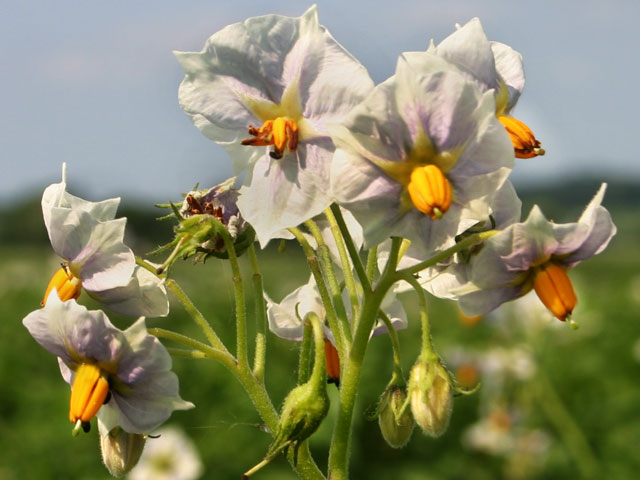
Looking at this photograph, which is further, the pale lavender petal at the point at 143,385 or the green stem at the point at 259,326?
the green stem at the point at 259,326

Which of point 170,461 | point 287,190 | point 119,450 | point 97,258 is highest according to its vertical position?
point 287,190

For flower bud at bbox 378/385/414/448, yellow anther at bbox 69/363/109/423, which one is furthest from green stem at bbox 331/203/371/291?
yellow anther at bbox 69/363/109/423

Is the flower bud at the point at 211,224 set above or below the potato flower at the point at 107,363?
above

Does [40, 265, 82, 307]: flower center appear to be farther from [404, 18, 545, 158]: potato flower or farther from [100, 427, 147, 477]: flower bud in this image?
[404, 18, 545, 158]: potato flower

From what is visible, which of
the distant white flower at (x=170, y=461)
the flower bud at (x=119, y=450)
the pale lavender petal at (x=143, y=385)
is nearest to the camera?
the pale lavender petal at (x=143, y=385)

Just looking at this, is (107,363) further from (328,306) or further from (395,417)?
(395,417)

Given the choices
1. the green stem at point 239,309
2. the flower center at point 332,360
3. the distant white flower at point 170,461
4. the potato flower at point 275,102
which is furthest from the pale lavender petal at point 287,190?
the distant white flower at point 170,461

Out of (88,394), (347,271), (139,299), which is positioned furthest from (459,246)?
(88,394)

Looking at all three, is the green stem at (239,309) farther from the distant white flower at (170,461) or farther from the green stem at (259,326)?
the distant white flower at (170,461)
